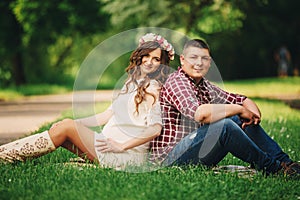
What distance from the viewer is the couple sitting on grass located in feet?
18.1

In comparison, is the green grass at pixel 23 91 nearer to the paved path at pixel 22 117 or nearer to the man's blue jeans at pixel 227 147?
the paved path at pixel 22 117

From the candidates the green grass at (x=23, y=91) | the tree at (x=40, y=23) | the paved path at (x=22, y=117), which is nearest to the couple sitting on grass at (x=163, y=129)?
the paved path at (x=22, y=117)

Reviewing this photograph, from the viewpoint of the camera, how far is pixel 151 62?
587 centimetres

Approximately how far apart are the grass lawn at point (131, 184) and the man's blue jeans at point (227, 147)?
0.12m

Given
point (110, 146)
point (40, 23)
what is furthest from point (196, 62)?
point (40, 23)

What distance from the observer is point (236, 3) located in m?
18.9

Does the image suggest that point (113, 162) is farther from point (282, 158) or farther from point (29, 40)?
point (29, 40)

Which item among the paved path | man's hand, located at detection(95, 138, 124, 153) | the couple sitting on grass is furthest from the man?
the paved path

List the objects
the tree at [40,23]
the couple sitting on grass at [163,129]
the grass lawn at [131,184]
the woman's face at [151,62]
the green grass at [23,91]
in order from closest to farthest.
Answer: the grass lawn at [131,184]
the couple sitting on grass at [163,129]
the woman's face at [151,62]
the green grass at [23,91]
the tree at [40,23]

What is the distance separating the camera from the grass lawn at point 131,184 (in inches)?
187

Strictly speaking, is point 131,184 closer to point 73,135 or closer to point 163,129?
point 163,129

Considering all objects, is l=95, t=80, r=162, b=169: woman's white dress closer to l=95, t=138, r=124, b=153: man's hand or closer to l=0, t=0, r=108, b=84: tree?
l=95, t=138, r=124, b=153: man's hand

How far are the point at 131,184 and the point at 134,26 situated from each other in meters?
17.3

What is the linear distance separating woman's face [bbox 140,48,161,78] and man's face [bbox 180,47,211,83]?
27 cm
